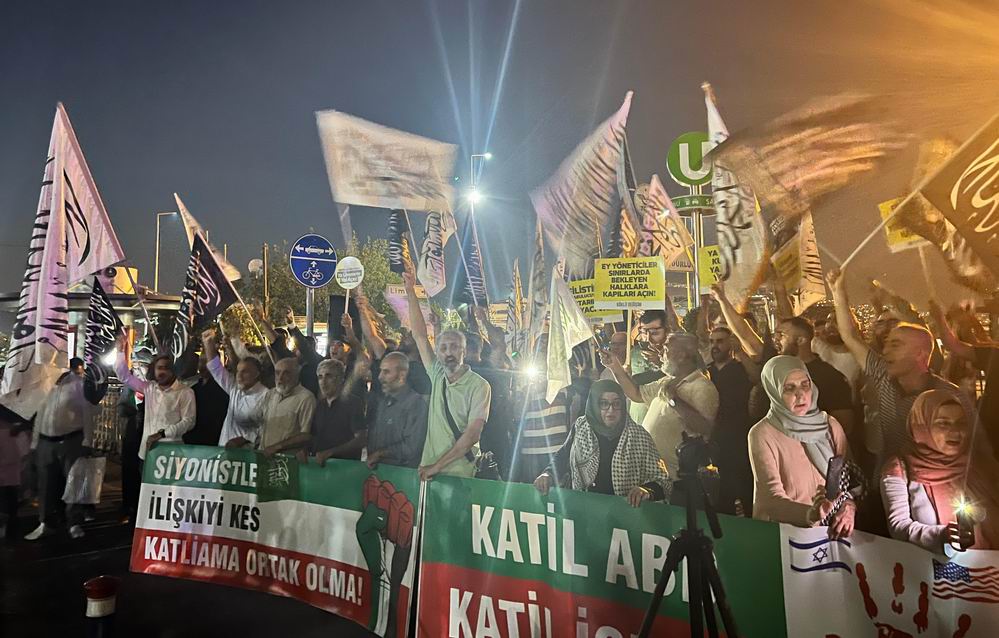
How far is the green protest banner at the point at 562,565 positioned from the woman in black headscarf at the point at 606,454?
0.68ft

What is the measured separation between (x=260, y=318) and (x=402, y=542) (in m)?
3.64

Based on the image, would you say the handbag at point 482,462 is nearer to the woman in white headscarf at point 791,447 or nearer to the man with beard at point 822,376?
the woman in white headscarf at point 791,447

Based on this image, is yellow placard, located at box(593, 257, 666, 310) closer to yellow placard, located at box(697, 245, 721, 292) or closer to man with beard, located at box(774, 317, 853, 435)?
yellow placard, located at box(697, 245, 721, 292)

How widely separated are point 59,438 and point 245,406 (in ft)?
12.3

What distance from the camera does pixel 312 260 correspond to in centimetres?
987

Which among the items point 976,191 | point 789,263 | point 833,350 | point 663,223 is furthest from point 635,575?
point 663,223

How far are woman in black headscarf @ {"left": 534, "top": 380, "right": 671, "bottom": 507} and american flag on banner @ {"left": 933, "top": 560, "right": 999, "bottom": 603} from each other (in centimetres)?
135

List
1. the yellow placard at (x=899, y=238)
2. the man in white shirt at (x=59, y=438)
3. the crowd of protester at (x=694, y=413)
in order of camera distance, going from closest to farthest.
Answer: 1. the crowd of protester at (x=694, y=413)
2. the yellow placard at (x=899, y=238)
3. the man in white shirt at (x=59, y=438)

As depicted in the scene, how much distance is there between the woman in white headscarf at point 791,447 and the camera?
3623 millimetres

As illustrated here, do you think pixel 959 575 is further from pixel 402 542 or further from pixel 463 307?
pixel 463 307

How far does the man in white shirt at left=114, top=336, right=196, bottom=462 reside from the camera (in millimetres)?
7109

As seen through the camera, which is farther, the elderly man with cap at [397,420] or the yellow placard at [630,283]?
the yellow placard at [630,283]

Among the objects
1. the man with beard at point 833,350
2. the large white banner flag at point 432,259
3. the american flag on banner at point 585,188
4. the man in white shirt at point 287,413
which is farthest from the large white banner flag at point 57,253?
the man with beard at point 833,350

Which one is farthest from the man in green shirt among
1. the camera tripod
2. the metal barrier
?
the metal barrier
